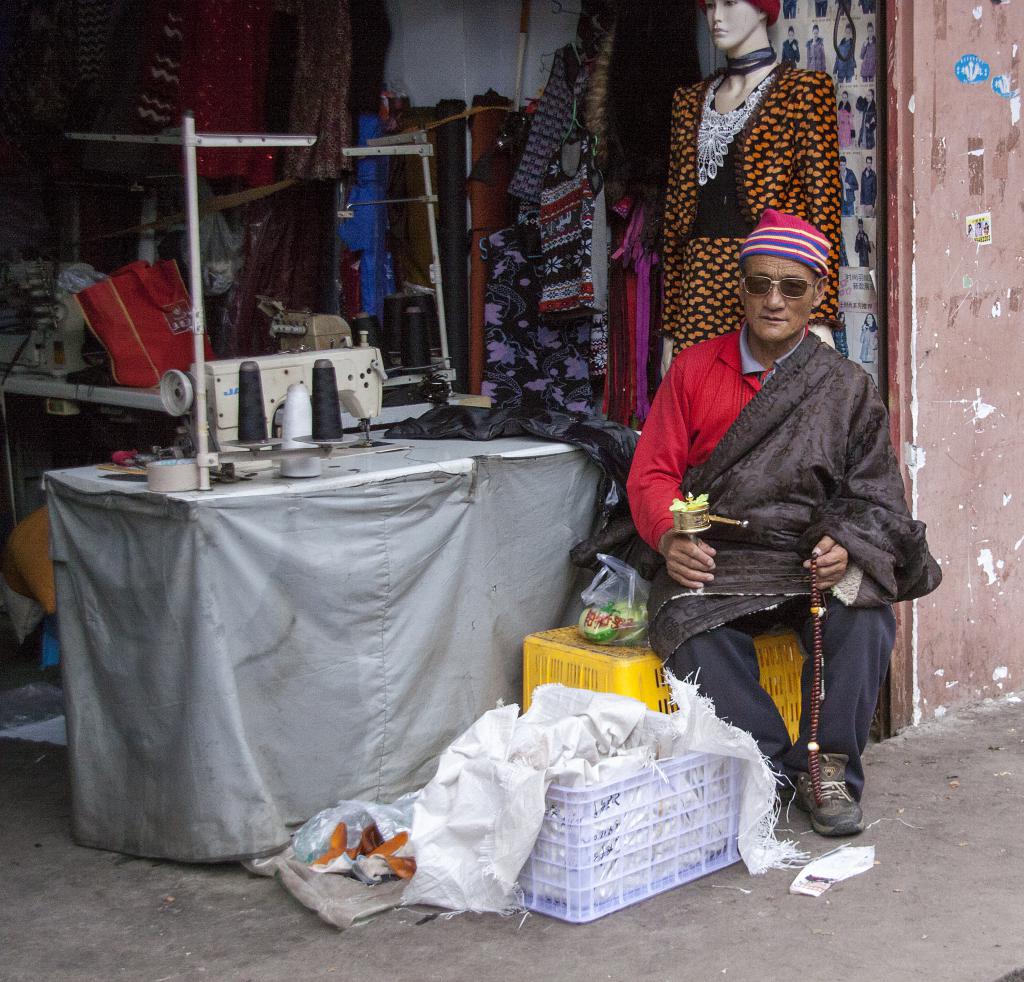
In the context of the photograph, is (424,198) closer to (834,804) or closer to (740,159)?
(740,159)

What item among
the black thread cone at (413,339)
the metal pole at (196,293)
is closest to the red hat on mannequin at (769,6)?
the black thread cone at (413,339)

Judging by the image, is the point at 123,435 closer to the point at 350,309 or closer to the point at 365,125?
the point at 350,309

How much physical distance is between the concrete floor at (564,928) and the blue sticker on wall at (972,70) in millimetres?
2261

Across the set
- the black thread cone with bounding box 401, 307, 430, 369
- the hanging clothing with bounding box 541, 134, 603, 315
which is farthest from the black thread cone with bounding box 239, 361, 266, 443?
the hanging clothing with bounding box 541, 134, 603, 315

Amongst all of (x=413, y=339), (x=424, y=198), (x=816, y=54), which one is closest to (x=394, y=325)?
(x=413, y=339)

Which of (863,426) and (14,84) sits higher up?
(14,84)

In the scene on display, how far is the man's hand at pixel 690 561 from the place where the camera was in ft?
11.9

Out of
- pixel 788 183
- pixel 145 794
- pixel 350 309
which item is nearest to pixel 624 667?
pixel 145 794

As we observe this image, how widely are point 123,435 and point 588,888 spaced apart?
329 cm

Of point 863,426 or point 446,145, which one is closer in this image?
point 863,426

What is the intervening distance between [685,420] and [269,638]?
1271 millimetres

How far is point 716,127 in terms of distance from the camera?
4.30 metres

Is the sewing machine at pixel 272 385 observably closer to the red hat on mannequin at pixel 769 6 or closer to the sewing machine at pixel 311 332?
the sewing machine at pixel 311 332

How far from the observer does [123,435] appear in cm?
568
